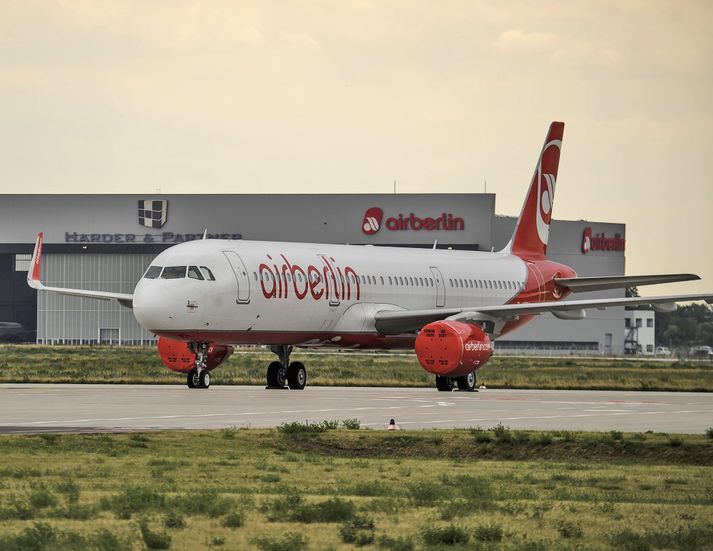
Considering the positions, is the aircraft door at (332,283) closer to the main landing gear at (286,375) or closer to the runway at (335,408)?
the main landing gear at (286,375)

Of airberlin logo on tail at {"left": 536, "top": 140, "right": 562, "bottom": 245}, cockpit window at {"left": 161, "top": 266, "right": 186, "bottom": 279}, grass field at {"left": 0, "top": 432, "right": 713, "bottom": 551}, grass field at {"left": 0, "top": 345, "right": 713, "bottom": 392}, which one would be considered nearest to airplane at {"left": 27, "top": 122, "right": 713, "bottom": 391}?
cockpit window at {"left": 161, "top": 266, "right": 186, "bottom": 279}

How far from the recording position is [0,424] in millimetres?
26469

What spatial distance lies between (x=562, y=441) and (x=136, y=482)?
837cm

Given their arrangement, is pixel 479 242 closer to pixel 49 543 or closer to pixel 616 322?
pixel 616 322

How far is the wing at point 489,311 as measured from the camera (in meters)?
45.3

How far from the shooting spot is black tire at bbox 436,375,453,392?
146 ft

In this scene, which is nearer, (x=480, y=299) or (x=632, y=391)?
(x=632, y=391)

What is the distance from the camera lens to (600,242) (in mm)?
126812

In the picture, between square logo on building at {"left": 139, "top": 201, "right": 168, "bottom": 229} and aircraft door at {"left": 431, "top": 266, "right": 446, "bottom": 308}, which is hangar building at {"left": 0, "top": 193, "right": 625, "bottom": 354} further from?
aircraft door at {"left": 431, "top": 266, "right": 446, "bottom": 308}

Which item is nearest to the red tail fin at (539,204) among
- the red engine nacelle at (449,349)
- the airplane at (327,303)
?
the airplane at (327,303)

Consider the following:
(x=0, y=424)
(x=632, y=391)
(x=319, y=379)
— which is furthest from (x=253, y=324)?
(x=0, y=424)

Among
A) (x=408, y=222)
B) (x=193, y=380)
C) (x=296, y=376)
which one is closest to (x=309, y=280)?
(x=296, y=376)

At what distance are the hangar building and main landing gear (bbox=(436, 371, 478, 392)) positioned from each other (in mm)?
69314

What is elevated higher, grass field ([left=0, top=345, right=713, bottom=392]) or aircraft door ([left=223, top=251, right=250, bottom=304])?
aircraft door ([left=223, top=251, right=250, bottom=304])
